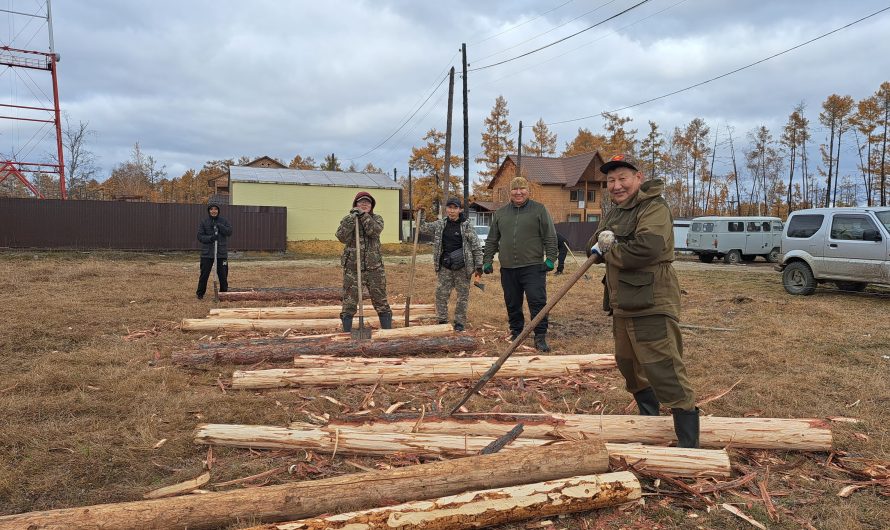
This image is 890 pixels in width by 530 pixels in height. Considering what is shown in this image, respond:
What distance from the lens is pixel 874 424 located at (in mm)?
3926

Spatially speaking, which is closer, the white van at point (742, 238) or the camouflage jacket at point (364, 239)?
the camouflage jacket at point (364, 239)

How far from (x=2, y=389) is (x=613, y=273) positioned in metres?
5.22

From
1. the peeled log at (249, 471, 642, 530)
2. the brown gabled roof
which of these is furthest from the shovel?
the brown gabled roof

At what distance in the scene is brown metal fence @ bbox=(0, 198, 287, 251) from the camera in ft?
66.8

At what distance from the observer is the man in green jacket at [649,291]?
322 cm

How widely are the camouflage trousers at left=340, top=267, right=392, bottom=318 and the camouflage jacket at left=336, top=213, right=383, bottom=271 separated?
84 millimetres

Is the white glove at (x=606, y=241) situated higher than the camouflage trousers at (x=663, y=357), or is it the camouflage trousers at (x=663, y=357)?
the white glove at (x=606, y=241)

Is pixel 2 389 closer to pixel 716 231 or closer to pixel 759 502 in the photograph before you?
pixel 759 502

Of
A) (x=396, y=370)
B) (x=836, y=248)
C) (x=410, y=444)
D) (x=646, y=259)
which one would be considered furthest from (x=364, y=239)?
(x=836, y=248)

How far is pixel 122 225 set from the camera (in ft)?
72.1

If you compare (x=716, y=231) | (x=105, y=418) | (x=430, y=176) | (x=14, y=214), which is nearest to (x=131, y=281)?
(x=105, y=418)

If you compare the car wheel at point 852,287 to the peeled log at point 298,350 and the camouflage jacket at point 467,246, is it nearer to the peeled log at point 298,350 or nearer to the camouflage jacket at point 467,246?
the camouflage jacket at point 467,246

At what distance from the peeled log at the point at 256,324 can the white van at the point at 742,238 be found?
63.0 ft

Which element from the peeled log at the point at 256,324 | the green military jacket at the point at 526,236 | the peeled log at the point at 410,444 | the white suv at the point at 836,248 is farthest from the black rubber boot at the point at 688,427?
the white suv at the point at 836,248
